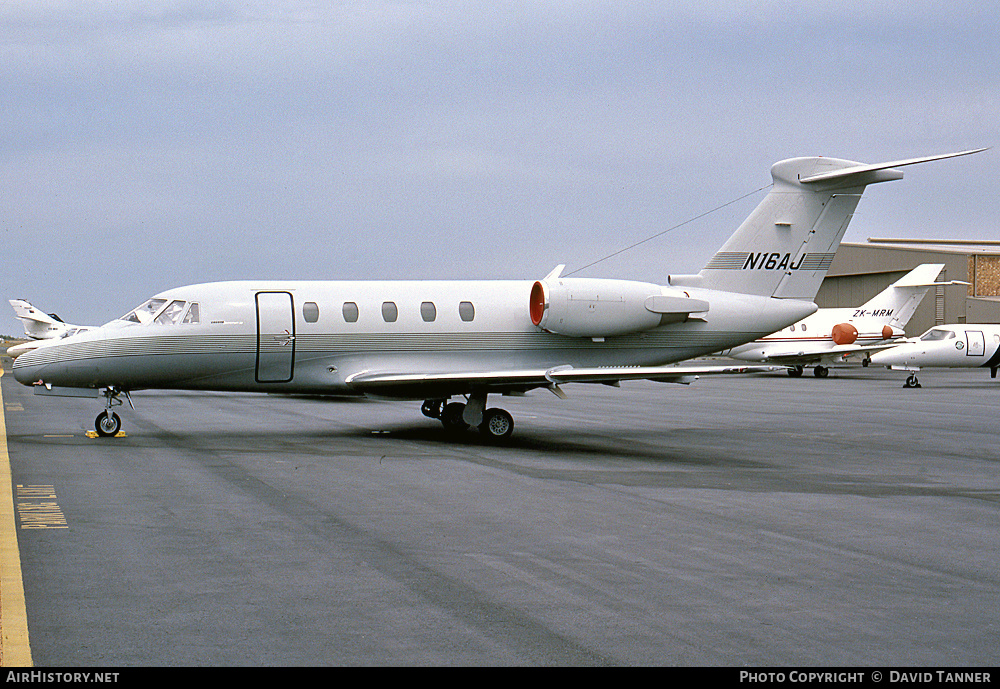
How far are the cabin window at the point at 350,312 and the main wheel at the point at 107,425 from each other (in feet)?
13.6

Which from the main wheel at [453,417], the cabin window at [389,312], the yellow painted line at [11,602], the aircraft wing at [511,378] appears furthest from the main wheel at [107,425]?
the yellow painted line at [11,602]

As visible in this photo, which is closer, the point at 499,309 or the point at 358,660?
the point at 358,660

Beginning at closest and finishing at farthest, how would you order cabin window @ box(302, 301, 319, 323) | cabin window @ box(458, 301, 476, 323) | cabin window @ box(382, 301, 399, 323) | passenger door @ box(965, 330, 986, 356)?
cabin window @ box(302, 301, 319, 323) < cabin window @ box(382, 301, 399, 323) < cabin window @ box(458, 301, 476, 323) < passenger door @ box(965, 330, 986, 356)

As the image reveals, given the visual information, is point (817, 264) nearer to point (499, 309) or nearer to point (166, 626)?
point (499, 309)

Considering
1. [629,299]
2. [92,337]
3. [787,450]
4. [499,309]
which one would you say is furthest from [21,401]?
[787,450]

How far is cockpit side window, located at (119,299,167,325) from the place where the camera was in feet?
53.0

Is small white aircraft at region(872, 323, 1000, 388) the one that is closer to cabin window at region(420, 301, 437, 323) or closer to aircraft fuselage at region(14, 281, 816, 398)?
aircraft fuselage at region(14, 281, 816, 398)

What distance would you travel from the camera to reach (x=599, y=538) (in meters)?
8.33

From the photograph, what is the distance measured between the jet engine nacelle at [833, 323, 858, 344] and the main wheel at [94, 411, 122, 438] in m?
35.6

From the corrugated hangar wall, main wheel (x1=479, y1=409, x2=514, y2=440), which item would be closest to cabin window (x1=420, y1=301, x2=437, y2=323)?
main wheel (x1=479, y1=409, x2=514, y2=440)

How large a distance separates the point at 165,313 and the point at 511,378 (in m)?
5.96

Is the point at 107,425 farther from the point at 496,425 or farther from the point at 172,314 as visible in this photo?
the point at 496,425

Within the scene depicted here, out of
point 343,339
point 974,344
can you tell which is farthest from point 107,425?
point 974,344
